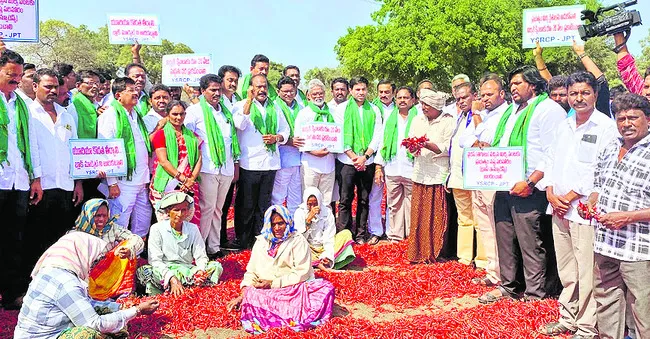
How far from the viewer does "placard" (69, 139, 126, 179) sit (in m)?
6.38

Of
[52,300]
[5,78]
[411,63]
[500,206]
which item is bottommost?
[52,300]

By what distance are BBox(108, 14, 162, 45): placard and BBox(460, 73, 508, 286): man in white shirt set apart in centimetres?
595

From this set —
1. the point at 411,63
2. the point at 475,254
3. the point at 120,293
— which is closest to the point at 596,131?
the point at 475,254

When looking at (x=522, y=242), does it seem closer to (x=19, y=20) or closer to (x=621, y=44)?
(x=621, y=44)

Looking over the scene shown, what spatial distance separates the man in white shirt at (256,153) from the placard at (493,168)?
3.25 meters

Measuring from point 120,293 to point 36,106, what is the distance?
2302mm

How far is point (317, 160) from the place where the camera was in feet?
28.9

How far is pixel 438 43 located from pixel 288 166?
23.4m

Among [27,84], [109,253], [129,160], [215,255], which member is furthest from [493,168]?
[27,84]

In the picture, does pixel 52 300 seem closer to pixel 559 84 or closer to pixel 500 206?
pixel 500 206

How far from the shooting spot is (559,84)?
595 cm

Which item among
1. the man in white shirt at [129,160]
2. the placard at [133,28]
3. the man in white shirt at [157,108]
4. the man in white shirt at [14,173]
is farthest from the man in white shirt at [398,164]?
the man in white shirt at [14,173]

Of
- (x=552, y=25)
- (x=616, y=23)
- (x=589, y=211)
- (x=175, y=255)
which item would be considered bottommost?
(x=175, y=255)

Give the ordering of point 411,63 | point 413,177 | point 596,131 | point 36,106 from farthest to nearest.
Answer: point 411,63 < point 413,177 < point 36,106 < point 596,131
